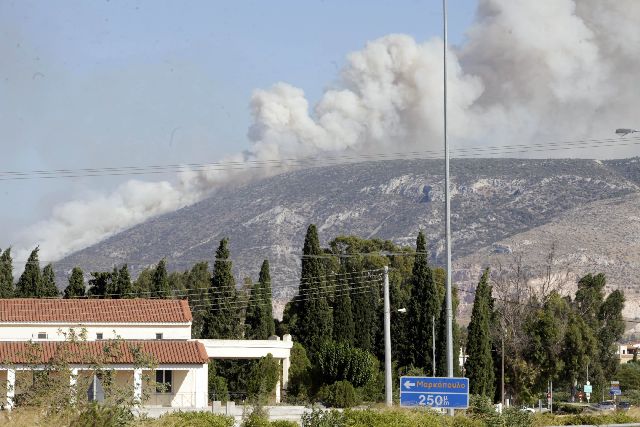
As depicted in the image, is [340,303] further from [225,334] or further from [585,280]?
[585,280]

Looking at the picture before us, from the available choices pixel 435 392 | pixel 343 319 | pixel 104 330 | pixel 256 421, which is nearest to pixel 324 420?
pixel 256 421

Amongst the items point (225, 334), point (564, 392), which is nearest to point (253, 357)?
point (225, 334)

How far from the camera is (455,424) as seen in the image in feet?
117

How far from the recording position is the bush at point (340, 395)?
6109 cm

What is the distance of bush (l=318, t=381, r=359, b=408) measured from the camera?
6109 cm

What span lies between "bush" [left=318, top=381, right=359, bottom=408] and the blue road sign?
1071 inches

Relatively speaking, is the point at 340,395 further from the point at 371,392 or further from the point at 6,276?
the point at 6,276

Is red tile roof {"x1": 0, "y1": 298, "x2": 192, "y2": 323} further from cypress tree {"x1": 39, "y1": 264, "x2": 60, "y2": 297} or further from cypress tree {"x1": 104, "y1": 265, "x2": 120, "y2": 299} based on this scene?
cypress tree {"x1": 39, "y1": 264, "x2": 60, "y2": 297}

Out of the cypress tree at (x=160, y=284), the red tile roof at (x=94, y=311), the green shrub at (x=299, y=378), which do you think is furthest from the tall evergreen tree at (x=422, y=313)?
the red tile roof at (x=94, y=311)

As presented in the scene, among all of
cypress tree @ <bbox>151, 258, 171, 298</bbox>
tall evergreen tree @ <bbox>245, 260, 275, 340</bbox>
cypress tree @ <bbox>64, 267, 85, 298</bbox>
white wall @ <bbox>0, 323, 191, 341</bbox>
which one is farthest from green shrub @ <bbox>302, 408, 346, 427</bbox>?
tall evergreen tree @ <bbox>245, 260, 275, 340</bbox>

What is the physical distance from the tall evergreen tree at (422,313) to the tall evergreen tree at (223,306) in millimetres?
12598

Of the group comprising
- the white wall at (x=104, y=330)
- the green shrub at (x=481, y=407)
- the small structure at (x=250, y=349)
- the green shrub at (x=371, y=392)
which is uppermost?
the white wall at (x=104, y=330)

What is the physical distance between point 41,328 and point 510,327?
41559 mm

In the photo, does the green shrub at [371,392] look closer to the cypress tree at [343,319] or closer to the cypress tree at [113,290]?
the cypress tree at [343,319]
